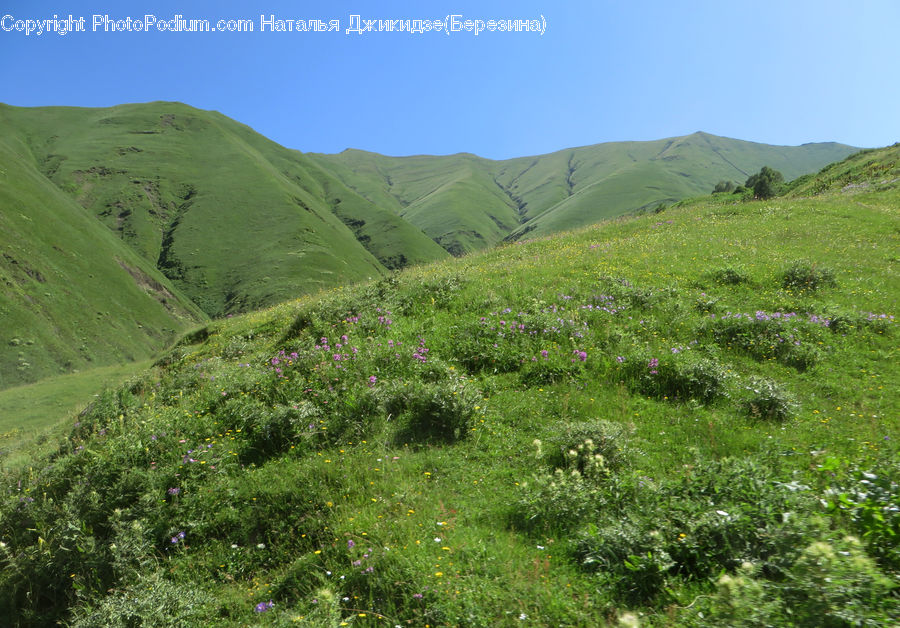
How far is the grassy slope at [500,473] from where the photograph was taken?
3955 millimetres

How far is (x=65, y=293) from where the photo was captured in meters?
82.2

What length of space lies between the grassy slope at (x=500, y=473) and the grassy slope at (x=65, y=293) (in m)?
76.2

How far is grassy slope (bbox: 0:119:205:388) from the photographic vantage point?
68125 mm

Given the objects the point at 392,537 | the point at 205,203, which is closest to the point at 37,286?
the point at 205,203

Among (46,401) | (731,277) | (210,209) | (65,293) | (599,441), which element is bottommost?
(46,401)

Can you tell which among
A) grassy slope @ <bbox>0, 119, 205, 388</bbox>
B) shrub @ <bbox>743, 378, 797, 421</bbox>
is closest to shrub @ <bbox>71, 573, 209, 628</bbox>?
shrub @ <bbox>743, 378, 797, 421</bbox>

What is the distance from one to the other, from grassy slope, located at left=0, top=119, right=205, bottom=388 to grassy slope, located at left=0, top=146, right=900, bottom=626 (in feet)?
250

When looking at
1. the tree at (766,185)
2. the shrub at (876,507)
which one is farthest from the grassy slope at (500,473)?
the tree at (766,185)

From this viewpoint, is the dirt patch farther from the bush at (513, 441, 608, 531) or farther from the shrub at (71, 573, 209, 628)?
the bush at (513, 441, 608, 531)

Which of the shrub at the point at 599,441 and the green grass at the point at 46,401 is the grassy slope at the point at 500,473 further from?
the green grass at the point at 46,401

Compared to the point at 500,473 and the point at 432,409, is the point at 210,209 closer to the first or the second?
the point at 432,409

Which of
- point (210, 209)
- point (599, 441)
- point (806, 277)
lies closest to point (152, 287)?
point (210, 209)

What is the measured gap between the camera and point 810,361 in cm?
900

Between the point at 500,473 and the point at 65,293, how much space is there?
350 ft
